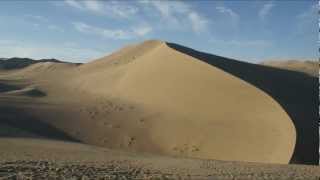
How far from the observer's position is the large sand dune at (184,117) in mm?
17828

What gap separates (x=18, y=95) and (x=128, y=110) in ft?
25.7

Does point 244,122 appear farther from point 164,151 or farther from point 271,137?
point 164,151

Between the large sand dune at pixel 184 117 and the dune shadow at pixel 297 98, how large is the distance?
89mm

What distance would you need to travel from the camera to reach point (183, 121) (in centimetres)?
2114

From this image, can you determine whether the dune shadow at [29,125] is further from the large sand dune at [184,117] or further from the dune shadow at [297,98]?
the dune shadow at [297,98]

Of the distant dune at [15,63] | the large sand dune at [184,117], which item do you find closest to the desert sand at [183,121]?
the large sand dune at [184,117]

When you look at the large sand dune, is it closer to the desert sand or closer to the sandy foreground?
the desert sand

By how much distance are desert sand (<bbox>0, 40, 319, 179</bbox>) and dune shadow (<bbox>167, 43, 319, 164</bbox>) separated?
6 centimetres

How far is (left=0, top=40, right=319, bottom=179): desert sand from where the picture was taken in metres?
15.1

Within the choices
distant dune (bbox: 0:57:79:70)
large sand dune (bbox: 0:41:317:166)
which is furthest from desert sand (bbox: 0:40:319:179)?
distant dune (bbox: 0:57:79:70)

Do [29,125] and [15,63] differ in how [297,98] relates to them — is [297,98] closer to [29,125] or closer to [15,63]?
[29,125]

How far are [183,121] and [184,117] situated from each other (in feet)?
2.07

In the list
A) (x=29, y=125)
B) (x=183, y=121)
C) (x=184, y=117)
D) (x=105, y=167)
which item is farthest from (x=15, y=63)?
(x=105, y=167)

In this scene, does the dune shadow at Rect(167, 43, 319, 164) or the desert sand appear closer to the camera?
the desert sand
